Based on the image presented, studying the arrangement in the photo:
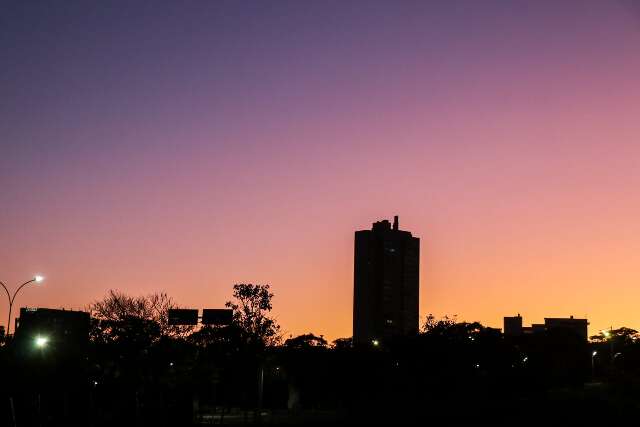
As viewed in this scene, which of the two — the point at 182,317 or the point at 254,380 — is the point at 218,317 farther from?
the point at 254,380

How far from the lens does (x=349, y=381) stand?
98938 mm

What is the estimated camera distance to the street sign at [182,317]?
270 ft

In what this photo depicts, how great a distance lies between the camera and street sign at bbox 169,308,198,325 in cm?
8225

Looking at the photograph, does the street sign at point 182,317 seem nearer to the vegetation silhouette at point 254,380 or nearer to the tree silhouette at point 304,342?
the vegetation silhouette at point 254,380

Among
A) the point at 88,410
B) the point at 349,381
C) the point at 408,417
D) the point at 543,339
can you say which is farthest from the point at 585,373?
the point at 88,410

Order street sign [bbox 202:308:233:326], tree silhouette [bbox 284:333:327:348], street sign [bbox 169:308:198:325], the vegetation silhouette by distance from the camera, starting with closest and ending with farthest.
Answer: the vegetation silhouette → street sign [bbox 169:308:198:325] → street sign [bbox 202:308:233:326] → tree silhouette [bbox 284:333:327:348]

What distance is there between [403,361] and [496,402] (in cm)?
2763

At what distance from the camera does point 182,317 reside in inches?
3295

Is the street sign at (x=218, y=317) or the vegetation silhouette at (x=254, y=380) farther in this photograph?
the street sign at (x=218, y=317)

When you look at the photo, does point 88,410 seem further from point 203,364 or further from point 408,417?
point 408,417

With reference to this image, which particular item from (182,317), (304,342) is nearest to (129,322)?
(182,317)

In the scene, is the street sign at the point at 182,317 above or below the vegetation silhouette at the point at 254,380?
above

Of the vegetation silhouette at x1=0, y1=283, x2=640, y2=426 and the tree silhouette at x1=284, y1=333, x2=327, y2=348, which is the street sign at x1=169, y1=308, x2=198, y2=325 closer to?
the vegetation silhouette at x1=0, y1=283, x2=640, y2=426

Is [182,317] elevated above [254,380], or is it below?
above
